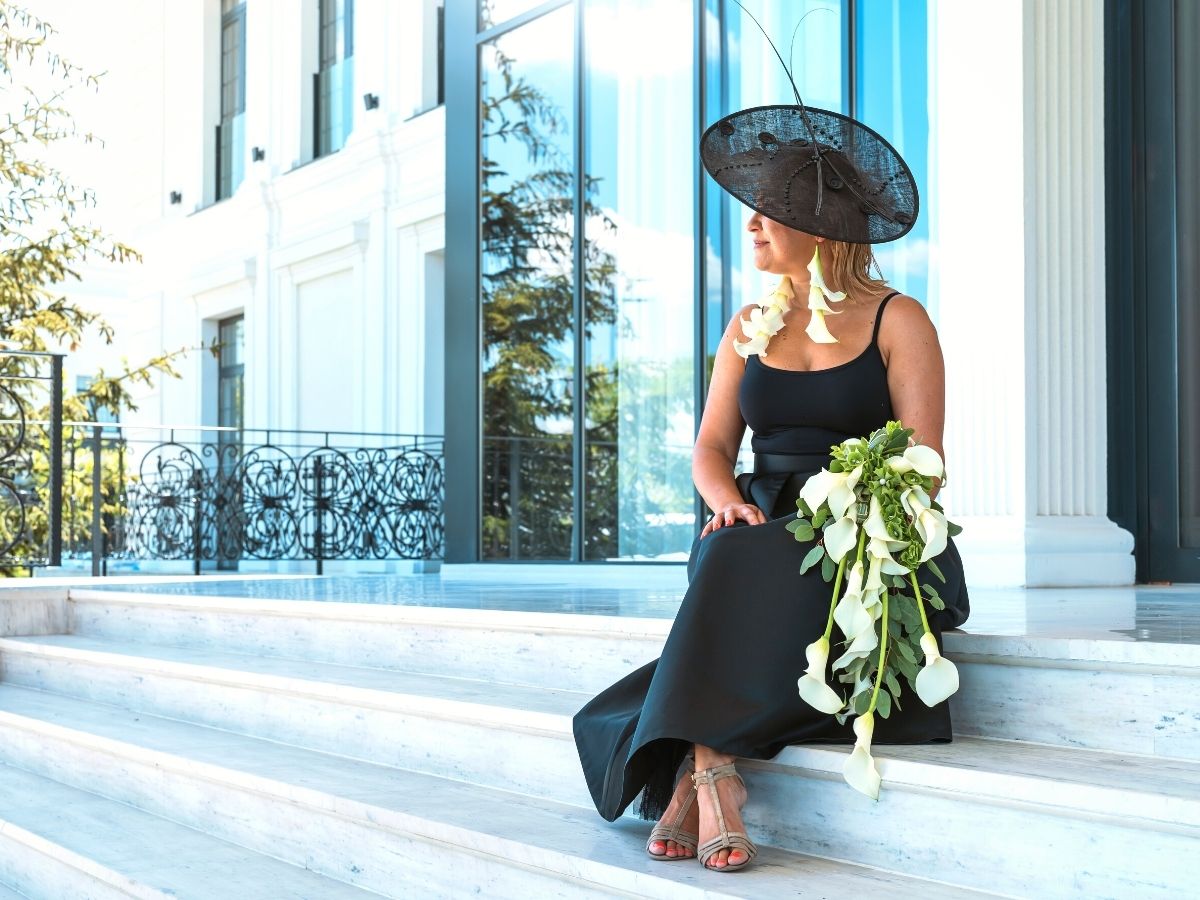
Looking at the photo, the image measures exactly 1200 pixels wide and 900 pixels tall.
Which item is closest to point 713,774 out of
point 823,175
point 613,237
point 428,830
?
A: point 428,830

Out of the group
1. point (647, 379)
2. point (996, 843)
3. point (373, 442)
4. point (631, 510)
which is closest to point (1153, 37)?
point (647, 379)

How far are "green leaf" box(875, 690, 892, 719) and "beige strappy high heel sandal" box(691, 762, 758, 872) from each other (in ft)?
0.99

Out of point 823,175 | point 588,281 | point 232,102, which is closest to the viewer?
point 823,175

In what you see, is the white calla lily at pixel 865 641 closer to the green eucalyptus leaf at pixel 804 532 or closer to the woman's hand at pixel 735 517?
the green eucalyptus leaf at pixel 804 532

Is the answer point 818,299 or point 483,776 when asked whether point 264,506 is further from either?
point 818,299

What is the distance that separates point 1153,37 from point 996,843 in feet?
13.7

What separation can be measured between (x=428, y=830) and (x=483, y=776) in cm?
44

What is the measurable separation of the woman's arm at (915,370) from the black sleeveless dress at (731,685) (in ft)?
0.96

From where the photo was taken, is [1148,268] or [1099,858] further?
[1148,268]

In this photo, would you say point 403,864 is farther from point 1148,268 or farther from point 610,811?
point 1148,268

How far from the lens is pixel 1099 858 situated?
6.79 feet

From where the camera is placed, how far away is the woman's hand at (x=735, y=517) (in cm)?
263

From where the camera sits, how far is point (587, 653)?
3441 millimetres

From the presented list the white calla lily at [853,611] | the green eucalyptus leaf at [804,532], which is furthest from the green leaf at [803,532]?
the white calla lily at [853,611]
